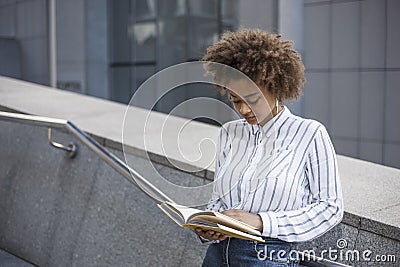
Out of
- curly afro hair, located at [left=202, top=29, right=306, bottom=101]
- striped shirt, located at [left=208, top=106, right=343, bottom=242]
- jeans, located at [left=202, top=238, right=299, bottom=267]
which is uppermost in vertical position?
curly afro hair, located at [left=202, top=29, right=306, bottom=101]

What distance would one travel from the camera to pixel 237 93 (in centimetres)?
222

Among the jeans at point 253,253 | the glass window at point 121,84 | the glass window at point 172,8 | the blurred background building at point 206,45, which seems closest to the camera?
the jeans at point 253,253

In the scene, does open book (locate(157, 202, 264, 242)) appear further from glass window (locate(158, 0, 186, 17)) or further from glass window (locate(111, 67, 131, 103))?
glass window (locate(111, 67, 131, 103))

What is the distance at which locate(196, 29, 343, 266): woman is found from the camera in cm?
218

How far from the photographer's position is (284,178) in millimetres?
2215

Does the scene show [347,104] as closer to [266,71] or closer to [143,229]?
[143,229]

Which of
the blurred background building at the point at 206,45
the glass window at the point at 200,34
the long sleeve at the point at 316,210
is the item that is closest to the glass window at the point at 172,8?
the blurred background building at the point at 206,45

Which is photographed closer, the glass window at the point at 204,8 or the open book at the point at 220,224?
the open book at the point at 220,224

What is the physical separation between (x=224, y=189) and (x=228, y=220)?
355 mm

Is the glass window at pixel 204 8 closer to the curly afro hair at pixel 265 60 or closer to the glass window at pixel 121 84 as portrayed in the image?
the glass window at pixel 121 84

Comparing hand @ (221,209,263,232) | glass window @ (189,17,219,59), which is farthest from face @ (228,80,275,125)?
glass window @ (189,17,219,59)

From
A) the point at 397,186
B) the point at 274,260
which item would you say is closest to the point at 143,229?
the point at 397,186

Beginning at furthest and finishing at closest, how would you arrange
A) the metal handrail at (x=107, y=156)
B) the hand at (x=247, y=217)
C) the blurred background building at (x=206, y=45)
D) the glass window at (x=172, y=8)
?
1. the glass window at (x=172, y=8)
2. the blurred background building at (x=206, y=45)
3. the metal handrail at (x=107, y=156)
4. the hand at (x=247, y=217)

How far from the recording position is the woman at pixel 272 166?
2.18 metres
